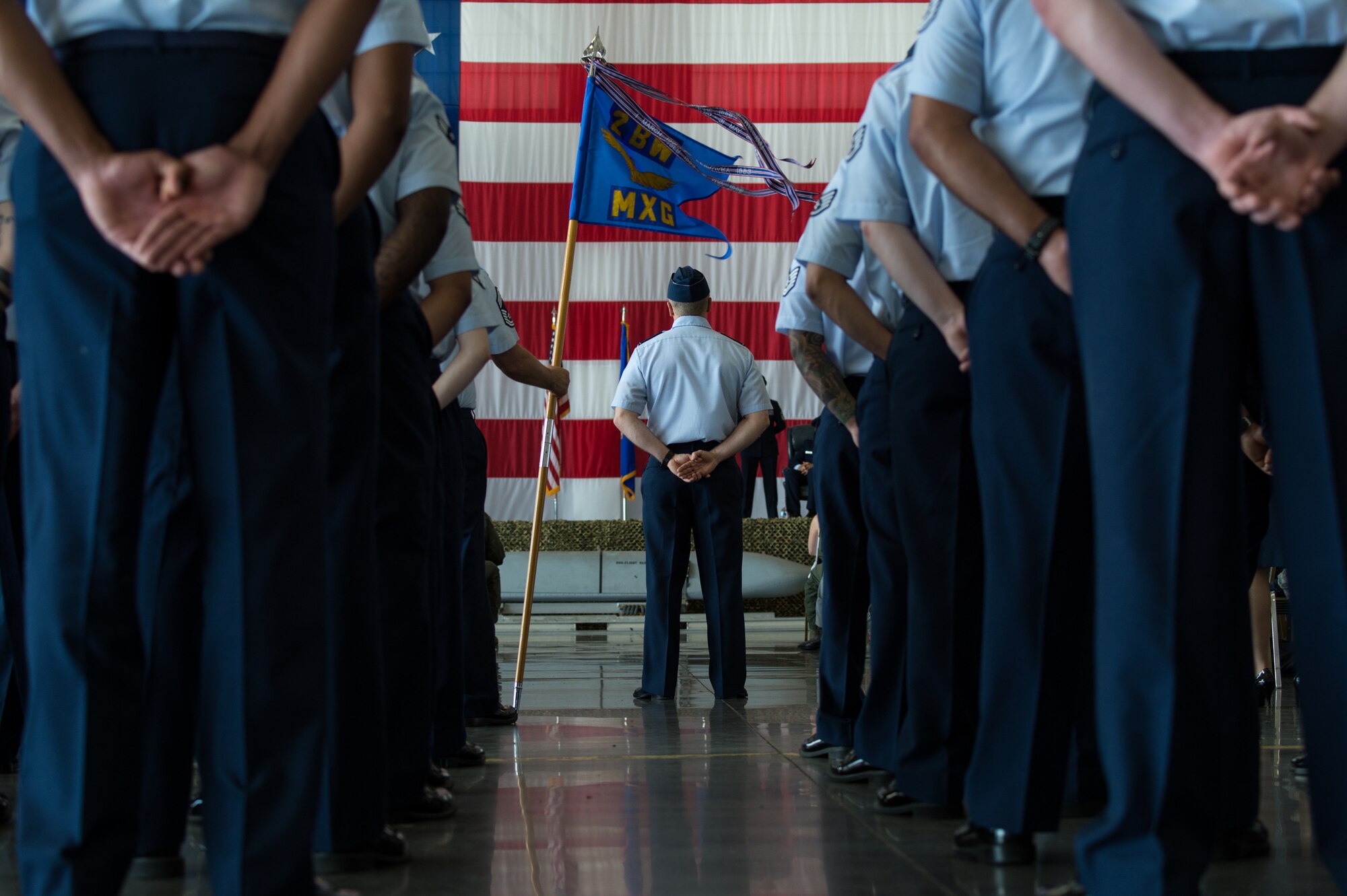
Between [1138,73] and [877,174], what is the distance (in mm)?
932

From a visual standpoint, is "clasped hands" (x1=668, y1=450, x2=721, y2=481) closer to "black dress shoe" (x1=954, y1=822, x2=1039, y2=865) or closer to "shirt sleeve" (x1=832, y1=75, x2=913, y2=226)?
"shirt sleeve" (x1=832, y1=75, x2=913, y2=226)

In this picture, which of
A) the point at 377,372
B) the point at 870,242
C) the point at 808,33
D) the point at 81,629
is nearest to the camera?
the point at 81,629

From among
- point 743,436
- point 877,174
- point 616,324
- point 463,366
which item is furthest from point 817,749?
point 616,324

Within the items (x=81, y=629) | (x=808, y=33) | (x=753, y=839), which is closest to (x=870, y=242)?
(x=753, y=839)

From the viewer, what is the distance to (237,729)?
1038 millimetres

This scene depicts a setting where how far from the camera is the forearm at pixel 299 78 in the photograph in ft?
3.41

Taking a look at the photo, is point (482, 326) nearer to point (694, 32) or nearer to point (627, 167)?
point (627, 167)

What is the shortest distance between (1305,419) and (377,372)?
1043 mm

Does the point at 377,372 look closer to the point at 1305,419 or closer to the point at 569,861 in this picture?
the point at 569,861

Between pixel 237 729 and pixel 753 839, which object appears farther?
pixel 753 839

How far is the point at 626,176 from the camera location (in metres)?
4.51

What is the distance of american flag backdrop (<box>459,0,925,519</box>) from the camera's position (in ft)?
30.9

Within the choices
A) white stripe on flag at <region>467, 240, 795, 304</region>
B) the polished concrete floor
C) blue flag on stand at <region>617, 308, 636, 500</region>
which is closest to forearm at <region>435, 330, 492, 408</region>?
the polished concrete floor

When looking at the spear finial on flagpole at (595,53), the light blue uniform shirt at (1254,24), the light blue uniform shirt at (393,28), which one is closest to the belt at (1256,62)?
the light blue uniform shirt at (1254,24)
